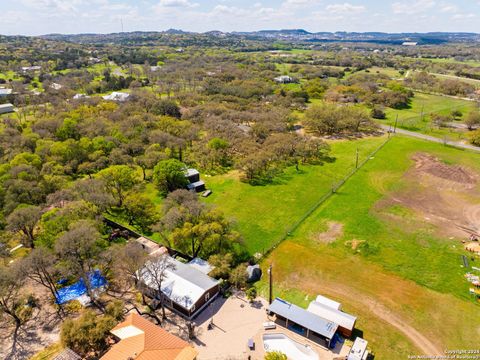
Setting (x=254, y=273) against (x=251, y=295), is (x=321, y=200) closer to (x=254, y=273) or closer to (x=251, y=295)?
(x=254, y=273)

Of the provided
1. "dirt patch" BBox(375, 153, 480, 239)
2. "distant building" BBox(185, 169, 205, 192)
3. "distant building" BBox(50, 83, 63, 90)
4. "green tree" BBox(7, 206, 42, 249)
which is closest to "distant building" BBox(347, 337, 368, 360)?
"dirt patch" BBox(375, 153, 480, 239)

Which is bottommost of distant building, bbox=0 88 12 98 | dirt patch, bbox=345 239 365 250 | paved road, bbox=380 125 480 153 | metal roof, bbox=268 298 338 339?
dirt patch, bbox=345 239 365 250

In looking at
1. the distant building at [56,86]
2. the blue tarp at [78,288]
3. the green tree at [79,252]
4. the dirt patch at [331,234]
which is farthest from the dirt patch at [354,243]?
the distant building at [56,86]

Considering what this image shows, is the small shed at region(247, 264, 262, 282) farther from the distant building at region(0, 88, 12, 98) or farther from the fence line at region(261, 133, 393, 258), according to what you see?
the distant building at region(0, 88, 12, 98)

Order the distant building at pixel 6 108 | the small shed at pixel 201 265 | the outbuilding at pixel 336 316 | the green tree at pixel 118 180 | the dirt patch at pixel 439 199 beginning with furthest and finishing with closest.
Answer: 1. the distant building at pixel 6 108
2. the green tree at pixel 118 180
3. the dirt patch at pixel 439 199
4. the small shed at pixel 201 265
5. the outbuilding at pixel 336 316

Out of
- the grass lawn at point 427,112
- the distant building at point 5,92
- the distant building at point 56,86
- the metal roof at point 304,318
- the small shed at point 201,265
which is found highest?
the distant building at point 56,86

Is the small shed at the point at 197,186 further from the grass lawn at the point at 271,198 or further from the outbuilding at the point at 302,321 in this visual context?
the outbuilding at the point at 302,321
